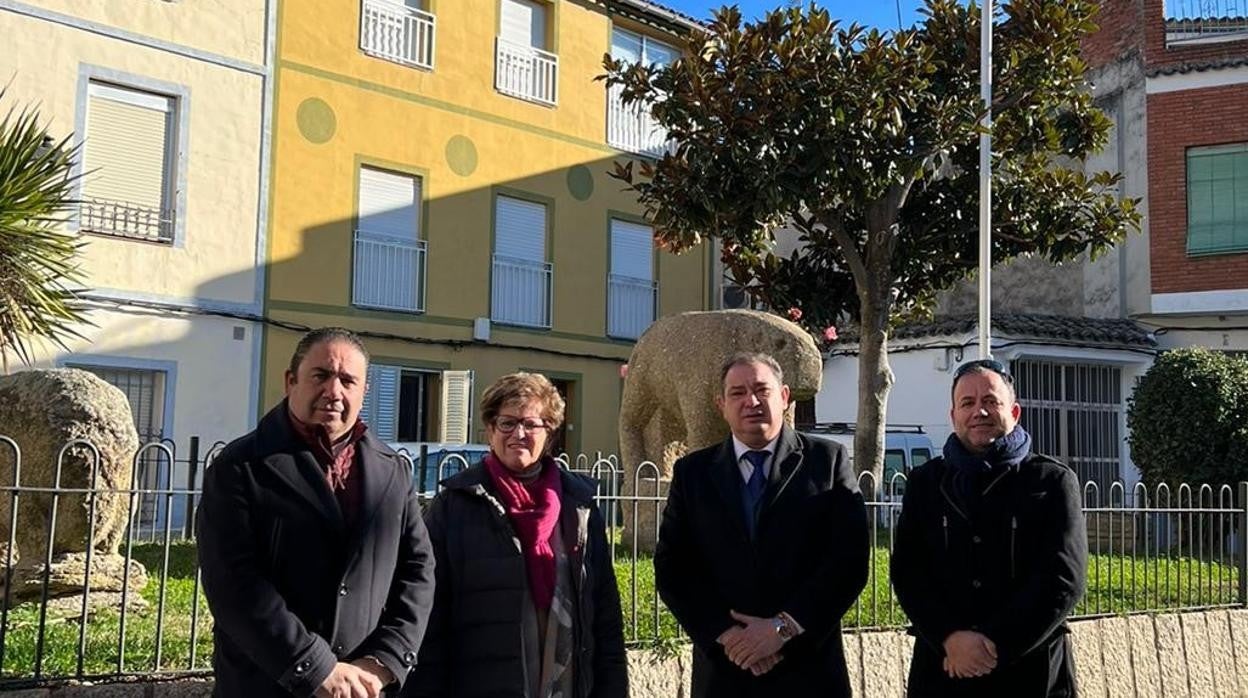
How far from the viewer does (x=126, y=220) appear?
46.6 ft

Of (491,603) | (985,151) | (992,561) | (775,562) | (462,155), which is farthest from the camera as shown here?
(462,155)

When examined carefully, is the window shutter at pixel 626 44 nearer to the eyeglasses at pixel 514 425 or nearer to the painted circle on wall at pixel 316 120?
the painted circle on wall at pixel 316 120

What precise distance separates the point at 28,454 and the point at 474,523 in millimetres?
3733

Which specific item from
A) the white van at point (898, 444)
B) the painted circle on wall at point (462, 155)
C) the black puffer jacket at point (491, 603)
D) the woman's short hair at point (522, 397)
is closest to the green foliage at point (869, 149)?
the white van at point (898, 444)

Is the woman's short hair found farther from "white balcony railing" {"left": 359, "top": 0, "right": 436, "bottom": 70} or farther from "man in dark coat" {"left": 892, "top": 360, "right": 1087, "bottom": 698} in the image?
"white balcony railing" {"left": 359, "top": 0, "right": 436, "bottom": 70}

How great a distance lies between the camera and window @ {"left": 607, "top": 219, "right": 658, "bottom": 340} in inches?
758

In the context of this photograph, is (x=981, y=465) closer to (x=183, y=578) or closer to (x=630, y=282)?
(x=183, y=578)

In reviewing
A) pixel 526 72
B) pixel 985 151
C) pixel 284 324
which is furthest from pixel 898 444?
pixel 526 72

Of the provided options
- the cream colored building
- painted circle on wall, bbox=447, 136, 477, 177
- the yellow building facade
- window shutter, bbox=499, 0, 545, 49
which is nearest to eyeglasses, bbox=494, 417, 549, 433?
the cream colored building

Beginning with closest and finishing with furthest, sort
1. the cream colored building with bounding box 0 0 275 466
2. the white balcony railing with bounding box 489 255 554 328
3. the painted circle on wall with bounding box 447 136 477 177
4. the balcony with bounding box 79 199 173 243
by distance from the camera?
1. the cream colored building with bounding box 0 0 275 466
2. the balcony with bounding box 79 199 173 243
3. the painted circle on wall with bounding box 447 136 477 177
4. the white balcony railing with bounding box 489 255 554 328

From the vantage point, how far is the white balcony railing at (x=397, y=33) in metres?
16.3

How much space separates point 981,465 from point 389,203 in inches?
541

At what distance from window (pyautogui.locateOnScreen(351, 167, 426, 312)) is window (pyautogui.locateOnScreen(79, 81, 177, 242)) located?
2611mm

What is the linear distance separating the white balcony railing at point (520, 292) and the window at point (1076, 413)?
22.5 feet
